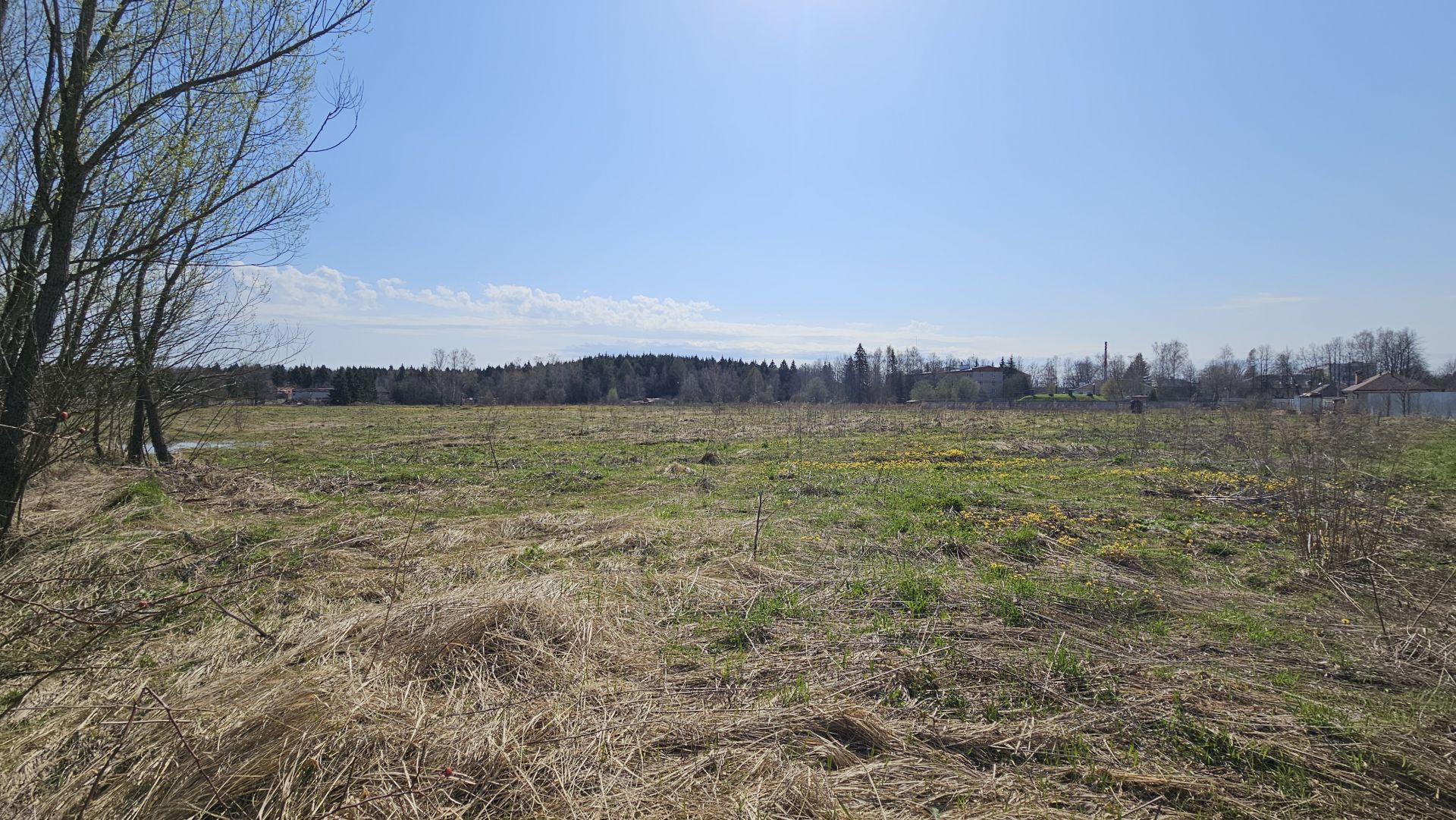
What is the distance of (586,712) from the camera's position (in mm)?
3328

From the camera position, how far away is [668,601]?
17.0ft

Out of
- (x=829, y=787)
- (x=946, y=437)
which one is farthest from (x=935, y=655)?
(x=946, y=437)

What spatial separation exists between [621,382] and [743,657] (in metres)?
94.1

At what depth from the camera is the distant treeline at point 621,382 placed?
78.6m

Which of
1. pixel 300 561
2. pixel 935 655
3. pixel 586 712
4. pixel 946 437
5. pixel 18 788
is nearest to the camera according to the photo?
pixel 18 788

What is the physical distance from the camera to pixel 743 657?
13.5 feet

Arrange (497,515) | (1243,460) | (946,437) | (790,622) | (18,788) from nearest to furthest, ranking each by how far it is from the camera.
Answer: (18,788), (790,622), (497,515), (1243,460), (946,437)

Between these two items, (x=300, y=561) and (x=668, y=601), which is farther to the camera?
(x=300, y=561)

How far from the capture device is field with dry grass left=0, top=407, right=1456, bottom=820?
269 centimetres

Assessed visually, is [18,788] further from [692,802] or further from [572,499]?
[572,499]

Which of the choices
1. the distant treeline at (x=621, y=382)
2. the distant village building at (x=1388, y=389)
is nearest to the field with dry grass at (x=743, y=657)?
the distant village building at (x=1388, y=389)

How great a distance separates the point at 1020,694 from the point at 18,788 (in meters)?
4.73

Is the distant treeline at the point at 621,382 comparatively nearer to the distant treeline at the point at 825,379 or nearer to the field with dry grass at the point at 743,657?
the distant treeline at the point at 825,379

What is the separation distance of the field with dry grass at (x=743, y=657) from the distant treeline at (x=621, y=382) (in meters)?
62.2
